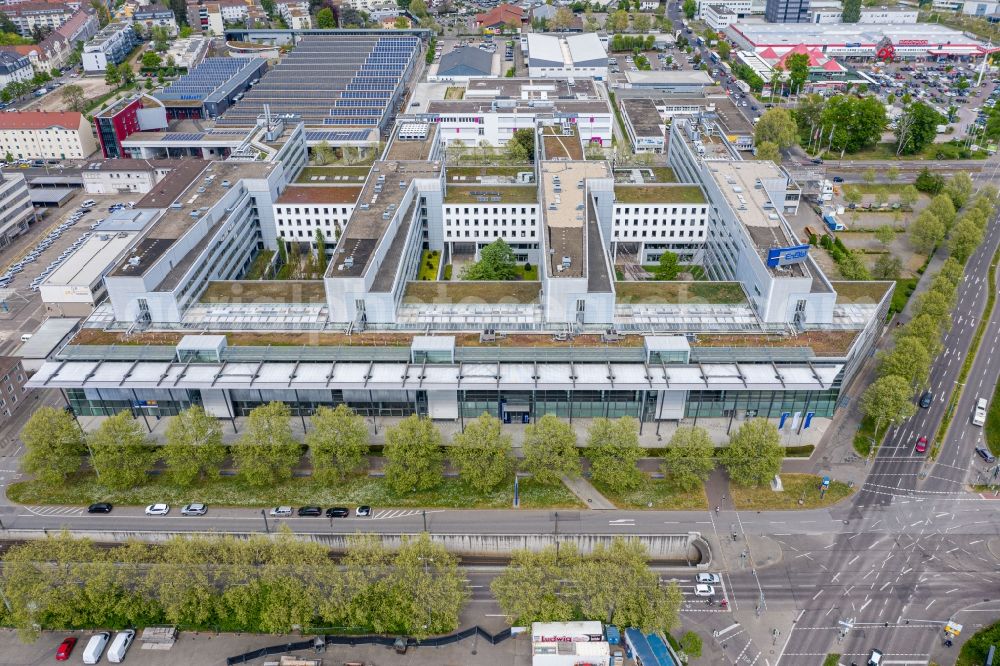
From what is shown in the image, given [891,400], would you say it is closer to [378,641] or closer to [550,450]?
[550,450]

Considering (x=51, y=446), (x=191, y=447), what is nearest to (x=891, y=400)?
(x=191, y=447)

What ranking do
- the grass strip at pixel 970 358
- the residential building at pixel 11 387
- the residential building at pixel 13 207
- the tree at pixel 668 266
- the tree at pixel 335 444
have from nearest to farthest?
the tree at pixel 335 444 → the grass strip at pixel 970 358 → the residential building at pixel 11 387 → the tree at pixel 668 266 → the residential building at pixel 13 207

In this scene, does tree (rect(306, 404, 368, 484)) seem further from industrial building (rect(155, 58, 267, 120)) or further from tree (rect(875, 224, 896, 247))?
industrial building (rect(155, 58, 267, 120))

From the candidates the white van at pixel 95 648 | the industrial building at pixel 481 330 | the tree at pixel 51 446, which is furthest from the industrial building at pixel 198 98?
the white van at pixel 95 648

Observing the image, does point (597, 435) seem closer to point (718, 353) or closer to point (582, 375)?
point (582, 375)

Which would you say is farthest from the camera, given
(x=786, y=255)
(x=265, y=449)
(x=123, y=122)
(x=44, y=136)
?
(x=123, y=122)

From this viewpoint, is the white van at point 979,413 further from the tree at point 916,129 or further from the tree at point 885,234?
the tree at point 916,129
